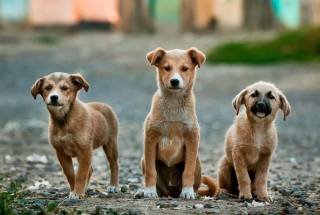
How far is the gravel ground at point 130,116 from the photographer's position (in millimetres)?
8625

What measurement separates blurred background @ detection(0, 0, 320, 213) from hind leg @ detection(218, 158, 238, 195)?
56 centimetres

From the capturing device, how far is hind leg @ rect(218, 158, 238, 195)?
937 centimetres

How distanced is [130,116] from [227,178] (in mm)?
9853

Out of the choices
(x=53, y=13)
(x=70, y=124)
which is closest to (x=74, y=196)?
(x=70, y=124)

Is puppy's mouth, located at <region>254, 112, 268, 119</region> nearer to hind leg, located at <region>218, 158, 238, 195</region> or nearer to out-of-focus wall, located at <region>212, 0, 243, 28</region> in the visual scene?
hind leg, located at <region>218, 158, 238, 195</region>

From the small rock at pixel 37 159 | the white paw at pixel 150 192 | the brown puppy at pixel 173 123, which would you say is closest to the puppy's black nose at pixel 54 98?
the brown puppy at pixel 173 123

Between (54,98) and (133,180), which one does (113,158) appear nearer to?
(133,180)

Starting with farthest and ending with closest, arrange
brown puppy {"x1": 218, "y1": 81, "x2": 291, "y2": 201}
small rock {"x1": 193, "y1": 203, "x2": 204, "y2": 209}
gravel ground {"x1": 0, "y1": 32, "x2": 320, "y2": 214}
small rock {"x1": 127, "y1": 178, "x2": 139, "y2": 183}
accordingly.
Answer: small rock {"x1": 127, "y1": 178, "x2": 139, "y2": 183}, brown puppy {"x1": 218, "y1": 81, "x2": 291, "y2": 201}, gravel ground {"x1": 0, "y1": 32, "x2": 320, "y2": 214}, small rock {"x1": 193, "y1": 203, "x2": 204, "y2": 209}

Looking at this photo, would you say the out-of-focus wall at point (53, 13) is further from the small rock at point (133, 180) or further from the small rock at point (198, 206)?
the small rock at point (198, 206)

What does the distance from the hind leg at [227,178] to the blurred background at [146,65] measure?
22.1 inches

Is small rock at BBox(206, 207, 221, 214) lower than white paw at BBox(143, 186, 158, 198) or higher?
higher

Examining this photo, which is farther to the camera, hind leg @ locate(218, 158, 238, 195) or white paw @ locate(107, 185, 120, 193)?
white paw @ locate(107, 185, 120, 193)

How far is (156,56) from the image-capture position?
349 inches

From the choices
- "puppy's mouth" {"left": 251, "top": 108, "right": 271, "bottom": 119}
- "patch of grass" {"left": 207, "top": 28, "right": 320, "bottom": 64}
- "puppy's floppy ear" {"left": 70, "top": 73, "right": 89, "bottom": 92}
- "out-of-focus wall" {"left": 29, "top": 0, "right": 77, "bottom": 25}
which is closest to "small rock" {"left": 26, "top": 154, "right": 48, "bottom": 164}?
"puppy's floppy ear" {"left": 70, "top": 73, "right": 89, "bottom": 92}
